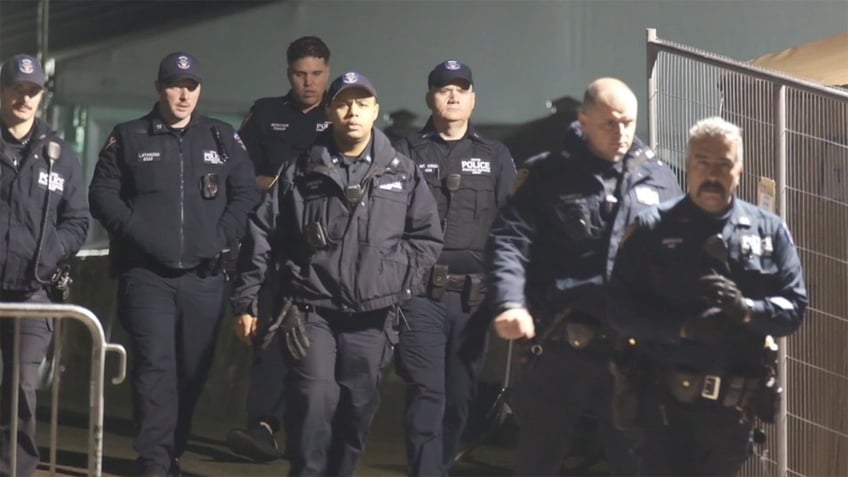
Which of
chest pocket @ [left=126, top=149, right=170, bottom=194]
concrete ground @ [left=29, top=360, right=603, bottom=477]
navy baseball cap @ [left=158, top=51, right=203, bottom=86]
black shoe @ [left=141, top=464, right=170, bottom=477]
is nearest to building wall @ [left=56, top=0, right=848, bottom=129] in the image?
concrete ground @ [left=29, top=360, right=603, bottom=477]

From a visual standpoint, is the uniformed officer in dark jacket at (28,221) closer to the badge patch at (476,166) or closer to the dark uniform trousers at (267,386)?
the dark uniform trousers at (267,386)

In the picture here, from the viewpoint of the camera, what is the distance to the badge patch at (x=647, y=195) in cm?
602

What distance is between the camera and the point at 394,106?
35.3 ft

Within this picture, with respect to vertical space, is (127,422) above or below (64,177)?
below

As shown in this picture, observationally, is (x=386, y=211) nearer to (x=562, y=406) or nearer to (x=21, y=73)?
(x=562, y=406)

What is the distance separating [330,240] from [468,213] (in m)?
1.28

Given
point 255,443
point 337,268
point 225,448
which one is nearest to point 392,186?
point 337,268

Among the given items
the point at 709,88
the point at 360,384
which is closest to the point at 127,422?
the point at 360,384

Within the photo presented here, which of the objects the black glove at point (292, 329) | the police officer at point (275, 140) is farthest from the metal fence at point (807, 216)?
the police officer at point (275, 140)

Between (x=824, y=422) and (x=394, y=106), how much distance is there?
15.1 ft

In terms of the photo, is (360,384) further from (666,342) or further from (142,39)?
(142,39)

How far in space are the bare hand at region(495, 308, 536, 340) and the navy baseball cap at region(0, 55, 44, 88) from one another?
8.56 feet

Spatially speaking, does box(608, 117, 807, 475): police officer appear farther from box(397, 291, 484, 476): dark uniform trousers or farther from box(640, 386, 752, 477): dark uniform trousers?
box(397, 291, 484, 476): dark uniform trousers

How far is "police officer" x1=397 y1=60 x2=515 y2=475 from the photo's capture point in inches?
292
